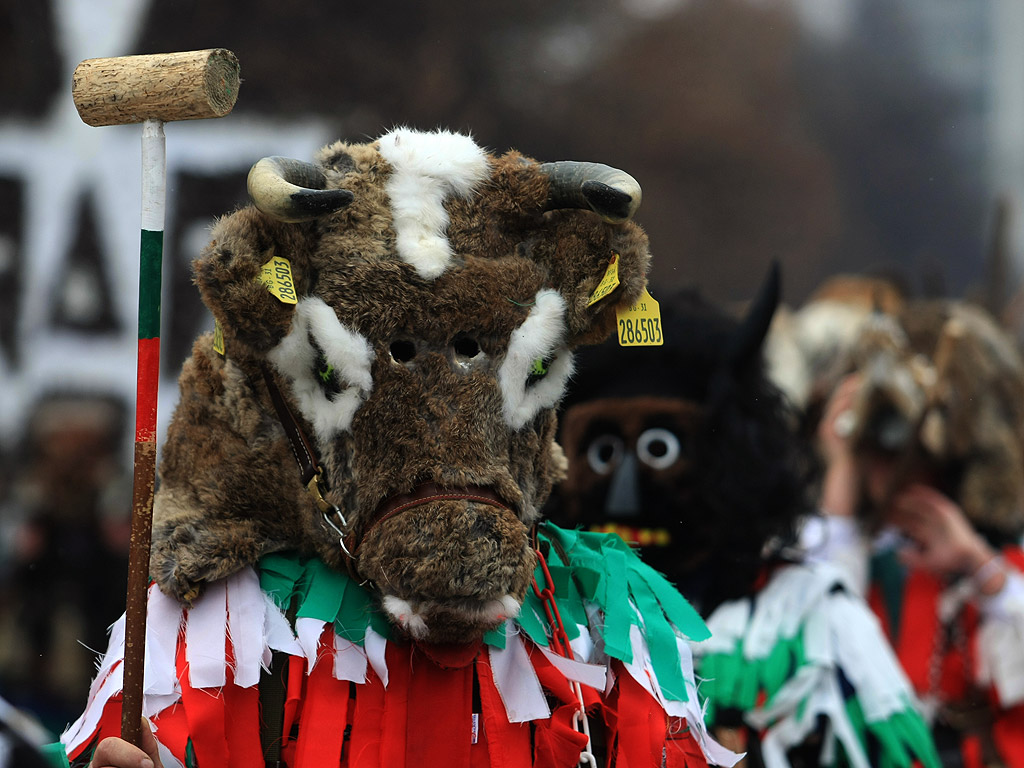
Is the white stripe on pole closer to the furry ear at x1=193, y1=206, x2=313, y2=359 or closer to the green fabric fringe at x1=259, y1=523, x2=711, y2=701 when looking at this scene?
the furry ear at x1=193, y1=206, x2=313, y2=359

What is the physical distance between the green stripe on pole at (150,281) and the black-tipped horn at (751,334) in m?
2.19

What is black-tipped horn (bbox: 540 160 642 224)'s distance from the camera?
76.3 inches

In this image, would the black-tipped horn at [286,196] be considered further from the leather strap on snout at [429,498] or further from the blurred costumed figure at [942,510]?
the blurred costumed figure at [942,510]

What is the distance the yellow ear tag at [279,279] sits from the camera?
6.14 feet

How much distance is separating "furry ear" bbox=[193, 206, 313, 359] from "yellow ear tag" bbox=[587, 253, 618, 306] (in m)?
0.50

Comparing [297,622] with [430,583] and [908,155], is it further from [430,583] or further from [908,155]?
[908,155]

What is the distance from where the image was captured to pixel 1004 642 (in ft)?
15.1

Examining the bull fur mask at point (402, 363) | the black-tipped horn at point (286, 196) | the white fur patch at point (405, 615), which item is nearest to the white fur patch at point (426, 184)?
the bull fur mask at point (402, 363)

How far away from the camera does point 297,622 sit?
2.02m

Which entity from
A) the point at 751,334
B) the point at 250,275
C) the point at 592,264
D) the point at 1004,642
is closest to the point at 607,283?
the point at 592,264

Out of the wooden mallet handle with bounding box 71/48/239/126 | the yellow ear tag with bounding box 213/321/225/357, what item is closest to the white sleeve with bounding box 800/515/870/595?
the yellow ear tag with bounding box 213/321/225/357

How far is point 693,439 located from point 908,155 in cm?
747

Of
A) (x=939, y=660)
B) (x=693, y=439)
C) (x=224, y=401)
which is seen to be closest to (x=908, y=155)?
(x=939, y=660)

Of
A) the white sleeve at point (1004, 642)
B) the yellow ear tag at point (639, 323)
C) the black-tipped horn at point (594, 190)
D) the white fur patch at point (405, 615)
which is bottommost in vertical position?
the white sleeve at point (1004, 642)
